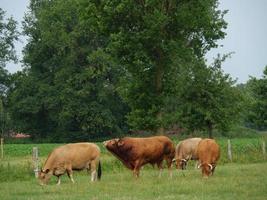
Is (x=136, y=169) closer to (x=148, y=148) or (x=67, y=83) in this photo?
(x=148, y=148)

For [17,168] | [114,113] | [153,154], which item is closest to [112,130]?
[114,113]

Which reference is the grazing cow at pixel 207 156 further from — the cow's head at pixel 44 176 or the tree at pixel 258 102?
the tree at pixel 258 102

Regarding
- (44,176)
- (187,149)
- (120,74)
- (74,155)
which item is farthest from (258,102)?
(44,176)

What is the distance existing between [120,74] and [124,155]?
47259 millimetres

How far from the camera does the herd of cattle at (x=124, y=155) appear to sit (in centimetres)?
2366

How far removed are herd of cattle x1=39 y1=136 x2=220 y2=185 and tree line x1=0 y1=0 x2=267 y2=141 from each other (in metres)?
12.2

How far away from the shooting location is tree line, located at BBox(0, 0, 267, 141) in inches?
1432

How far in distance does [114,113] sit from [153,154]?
4830 cm

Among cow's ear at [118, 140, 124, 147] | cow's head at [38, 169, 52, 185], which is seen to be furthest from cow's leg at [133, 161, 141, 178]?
cow's head at [38, 169, 52, 185]

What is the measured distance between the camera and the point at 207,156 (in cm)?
2395

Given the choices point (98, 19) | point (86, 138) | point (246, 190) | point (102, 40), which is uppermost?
point (102, 40)

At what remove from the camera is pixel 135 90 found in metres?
38.5

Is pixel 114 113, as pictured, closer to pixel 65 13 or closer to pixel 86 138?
pixel 86 138

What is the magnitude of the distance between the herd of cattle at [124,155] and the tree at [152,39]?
1221 centimetres
